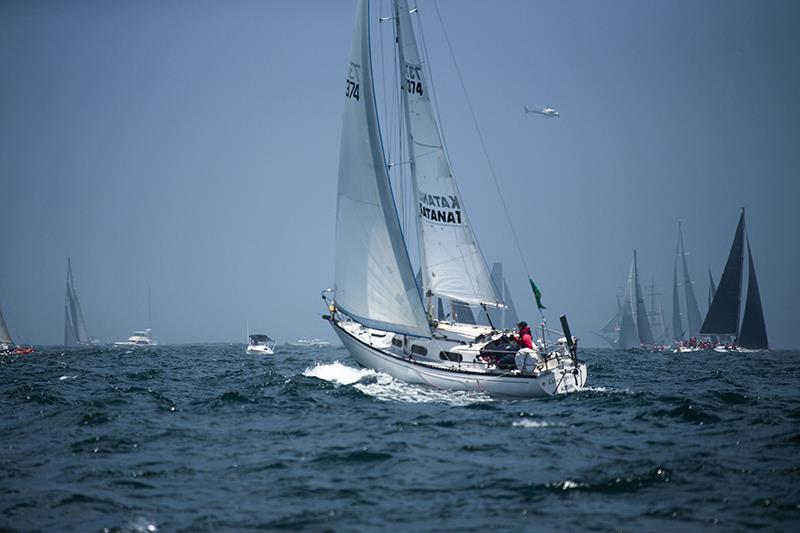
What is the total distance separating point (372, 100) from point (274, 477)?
17.7 meters

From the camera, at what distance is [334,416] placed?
19812 millimetres

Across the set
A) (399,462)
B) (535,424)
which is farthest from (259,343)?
(399,462)

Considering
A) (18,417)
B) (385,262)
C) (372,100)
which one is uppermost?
(372,100)

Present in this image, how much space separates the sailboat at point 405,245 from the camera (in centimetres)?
2648

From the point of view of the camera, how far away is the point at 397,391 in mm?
24703

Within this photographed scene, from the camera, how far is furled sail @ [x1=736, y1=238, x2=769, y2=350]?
79.1 metres

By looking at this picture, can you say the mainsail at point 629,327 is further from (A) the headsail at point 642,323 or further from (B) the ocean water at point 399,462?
(B) the ocean water at point 399,462

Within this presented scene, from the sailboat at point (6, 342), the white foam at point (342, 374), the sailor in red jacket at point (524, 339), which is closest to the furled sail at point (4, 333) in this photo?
the sailboat at point (6, 342)

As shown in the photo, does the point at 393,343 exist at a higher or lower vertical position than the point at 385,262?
lower

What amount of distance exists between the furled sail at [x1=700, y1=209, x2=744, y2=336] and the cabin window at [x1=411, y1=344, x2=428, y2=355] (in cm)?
5856

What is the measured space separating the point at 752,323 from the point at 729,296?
→ 3.82 meters

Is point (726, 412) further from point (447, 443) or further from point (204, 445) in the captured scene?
point (204, 445)

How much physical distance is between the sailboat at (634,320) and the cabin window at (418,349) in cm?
8723

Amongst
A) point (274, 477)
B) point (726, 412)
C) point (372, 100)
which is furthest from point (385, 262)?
point (274, 477)
